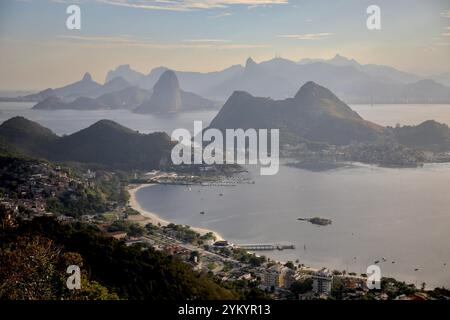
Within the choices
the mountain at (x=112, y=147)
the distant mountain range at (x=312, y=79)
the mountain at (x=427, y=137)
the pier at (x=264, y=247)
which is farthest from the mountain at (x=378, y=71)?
the pier at (x=264, y=247)

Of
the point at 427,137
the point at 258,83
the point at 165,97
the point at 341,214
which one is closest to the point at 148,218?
the point at 341,214

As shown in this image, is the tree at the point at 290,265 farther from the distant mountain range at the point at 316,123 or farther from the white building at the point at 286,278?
the distant mountain range at the point at 316,123

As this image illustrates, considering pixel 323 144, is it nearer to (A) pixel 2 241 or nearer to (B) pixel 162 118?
(B) pixel 162 118

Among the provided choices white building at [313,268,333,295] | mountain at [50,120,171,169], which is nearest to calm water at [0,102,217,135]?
mountain at [50,120,171,169]

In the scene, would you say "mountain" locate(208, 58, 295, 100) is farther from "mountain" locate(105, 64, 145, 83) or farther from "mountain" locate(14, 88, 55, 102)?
"mountain" locate(14, 88, 55, 102)
